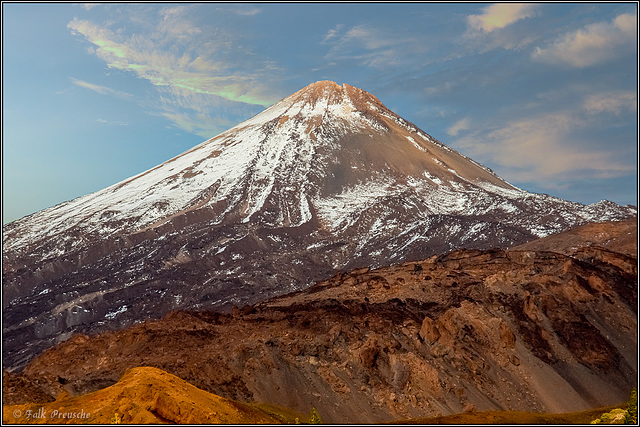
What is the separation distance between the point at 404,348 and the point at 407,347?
0.83m

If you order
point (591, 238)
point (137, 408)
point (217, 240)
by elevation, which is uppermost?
point (217, 240)

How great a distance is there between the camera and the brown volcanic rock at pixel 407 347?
165ft

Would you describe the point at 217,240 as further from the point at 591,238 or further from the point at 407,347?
the point at 407,347

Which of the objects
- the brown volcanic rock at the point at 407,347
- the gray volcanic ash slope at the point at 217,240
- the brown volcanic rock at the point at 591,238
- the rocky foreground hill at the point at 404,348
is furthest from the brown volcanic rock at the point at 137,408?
the brown volcanic rock at the point at 591,238

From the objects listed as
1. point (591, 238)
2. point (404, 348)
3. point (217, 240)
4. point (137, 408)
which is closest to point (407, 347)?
point (404, 348)

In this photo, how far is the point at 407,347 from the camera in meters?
58.4

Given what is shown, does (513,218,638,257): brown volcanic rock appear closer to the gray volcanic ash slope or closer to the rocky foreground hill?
the gray volcanic ash slope

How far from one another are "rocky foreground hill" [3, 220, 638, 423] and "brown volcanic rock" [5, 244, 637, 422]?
135mm

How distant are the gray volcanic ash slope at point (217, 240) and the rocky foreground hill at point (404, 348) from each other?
5549cm

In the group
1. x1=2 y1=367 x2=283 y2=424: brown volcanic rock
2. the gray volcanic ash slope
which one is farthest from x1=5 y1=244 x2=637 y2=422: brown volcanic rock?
the gray volcanic ash slope

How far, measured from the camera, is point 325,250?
158875 millimetres

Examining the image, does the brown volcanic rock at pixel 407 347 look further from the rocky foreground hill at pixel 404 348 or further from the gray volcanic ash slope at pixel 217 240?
the gray volcanic ash slope at pixel 217 240

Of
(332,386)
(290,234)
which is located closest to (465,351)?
Answer: (332,386)

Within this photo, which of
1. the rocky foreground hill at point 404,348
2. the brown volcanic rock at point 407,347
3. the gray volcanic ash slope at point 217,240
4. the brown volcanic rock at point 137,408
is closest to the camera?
the brown volcanic rock at point 137,408
